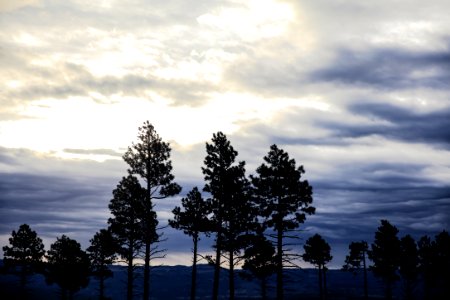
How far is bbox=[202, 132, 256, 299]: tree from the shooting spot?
3638 centimetres

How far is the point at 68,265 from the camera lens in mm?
61469

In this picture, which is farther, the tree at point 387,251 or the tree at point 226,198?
the tree at point 387,251

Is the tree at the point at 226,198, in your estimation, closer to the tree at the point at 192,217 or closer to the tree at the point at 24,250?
the tree at the point at 192,217

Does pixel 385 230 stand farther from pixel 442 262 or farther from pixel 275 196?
pixel 275 196

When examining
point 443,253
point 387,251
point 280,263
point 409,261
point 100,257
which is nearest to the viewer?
point 280,263

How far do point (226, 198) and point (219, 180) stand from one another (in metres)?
1.72

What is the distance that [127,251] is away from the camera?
3872cm

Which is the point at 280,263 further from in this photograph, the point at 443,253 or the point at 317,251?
the point at 443,253

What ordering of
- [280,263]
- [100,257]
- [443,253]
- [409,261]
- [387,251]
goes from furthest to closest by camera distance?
[443,253] < [409,261] < [387,251] < [100,257] < [280,263]

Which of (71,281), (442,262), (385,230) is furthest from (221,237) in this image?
(442,262)

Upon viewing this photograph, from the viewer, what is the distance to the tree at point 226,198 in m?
36.4

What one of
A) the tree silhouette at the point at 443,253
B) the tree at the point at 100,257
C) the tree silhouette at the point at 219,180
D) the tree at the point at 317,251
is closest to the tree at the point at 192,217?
the tree silhouette at the point at 219,180

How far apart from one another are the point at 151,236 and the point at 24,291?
32887mm

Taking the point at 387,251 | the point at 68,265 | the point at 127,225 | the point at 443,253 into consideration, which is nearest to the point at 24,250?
the point at 68,265
